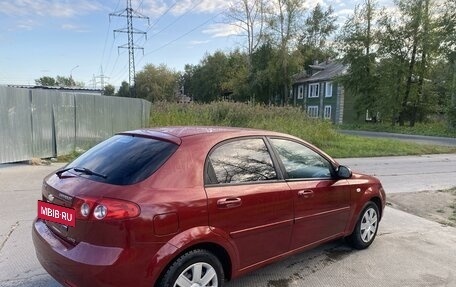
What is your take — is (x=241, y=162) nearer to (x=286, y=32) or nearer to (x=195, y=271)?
(x=195, y=271)

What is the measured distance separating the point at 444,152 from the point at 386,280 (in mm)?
16546

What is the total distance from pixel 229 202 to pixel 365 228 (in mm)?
2547

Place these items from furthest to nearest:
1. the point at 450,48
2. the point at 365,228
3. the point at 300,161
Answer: the point at 450,48 → the point at 365,228 → the point at 300,161

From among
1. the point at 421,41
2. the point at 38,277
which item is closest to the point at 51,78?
the point at 421,41

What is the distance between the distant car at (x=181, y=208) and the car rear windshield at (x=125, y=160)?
1cm

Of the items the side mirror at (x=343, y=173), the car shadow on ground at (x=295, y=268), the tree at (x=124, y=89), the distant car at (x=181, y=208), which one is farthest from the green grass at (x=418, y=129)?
the tree at (x=124, y=89)

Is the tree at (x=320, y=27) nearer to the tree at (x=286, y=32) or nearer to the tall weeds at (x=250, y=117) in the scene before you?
the tree at (x=286, y=32)

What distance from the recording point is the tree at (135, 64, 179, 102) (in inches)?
2990

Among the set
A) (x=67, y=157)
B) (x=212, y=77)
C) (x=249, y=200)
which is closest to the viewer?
(x=249, y=200)

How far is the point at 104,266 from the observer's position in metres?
2.60

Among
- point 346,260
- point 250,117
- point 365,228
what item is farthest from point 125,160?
point 250,117

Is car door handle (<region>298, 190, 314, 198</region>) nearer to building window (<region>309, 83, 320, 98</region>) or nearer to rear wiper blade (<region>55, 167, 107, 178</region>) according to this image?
rear wiper blade (<region>55, 167, 107, 178</region>)

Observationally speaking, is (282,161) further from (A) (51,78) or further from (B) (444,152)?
(A) (51,78)

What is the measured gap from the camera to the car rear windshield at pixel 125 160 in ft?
9.54
